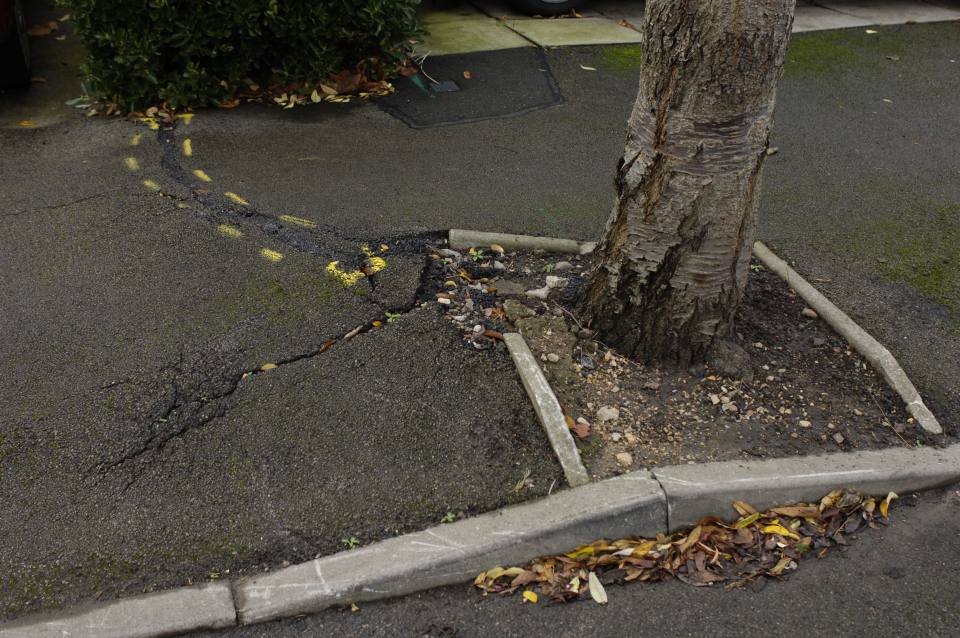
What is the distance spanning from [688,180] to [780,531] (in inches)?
55.0

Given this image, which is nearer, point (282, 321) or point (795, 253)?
point (282, 321)

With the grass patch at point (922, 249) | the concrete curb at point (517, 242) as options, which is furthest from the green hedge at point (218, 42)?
the grass patch at point (922, 249)

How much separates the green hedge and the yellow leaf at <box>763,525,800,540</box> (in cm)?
484

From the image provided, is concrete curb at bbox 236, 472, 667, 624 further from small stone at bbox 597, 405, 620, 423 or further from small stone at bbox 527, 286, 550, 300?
→ small stone at bbox 527, 286, 550, 300

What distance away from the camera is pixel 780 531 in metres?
3.13

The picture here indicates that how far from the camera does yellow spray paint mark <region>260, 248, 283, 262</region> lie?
179 inches

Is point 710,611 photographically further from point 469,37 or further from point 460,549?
point 469,37

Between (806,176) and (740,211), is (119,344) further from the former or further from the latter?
(806,176)

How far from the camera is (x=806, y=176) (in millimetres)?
5824

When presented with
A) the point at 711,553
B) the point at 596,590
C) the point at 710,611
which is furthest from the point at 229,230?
the point at 710,611

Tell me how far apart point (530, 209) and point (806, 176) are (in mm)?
2073

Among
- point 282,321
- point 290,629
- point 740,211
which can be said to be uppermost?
point 740,211

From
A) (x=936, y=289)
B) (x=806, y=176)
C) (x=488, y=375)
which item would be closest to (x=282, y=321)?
(x=488, y=375)

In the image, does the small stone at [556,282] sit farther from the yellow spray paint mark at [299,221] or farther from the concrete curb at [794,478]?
the yellow spray paint mark at [299,221]
